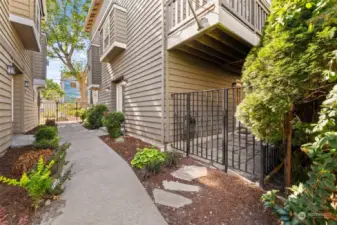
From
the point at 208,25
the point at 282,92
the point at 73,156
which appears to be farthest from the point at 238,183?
the point at 73,156

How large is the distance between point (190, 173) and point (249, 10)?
14.3ft

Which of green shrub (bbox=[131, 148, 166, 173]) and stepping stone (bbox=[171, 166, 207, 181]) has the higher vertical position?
green shrub (bbox=[131, 148, 166, 173])

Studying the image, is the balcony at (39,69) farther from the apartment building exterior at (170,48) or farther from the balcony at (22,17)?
the apartment building exterior at (170,48)

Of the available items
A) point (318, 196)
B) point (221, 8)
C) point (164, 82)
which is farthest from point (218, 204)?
point (221, 8)

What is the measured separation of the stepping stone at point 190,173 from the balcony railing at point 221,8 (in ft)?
10.1

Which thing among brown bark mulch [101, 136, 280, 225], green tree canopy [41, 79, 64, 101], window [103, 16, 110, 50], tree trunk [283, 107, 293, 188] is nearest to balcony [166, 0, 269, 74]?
tree trunk [283, 107, 293, 188]

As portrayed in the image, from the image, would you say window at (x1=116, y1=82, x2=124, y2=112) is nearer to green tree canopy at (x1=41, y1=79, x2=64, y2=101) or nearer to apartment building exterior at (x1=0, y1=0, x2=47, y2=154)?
apartment building exterior at (x1=0, y1=0, x2=47, y2=154)

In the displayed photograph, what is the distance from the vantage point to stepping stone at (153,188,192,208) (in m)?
2.09

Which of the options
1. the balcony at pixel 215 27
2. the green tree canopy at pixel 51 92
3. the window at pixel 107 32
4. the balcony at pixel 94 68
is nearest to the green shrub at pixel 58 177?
the balcony at pixel 215 27

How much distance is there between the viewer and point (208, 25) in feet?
10.5

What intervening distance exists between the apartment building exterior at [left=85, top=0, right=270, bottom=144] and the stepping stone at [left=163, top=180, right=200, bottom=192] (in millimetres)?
1690

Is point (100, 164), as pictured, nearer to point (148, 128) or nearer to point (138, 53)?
point (148, 128)

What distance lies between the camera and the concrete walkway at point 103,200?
1.79 m

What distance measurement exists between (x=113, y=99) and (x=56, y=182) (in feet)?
18.6
